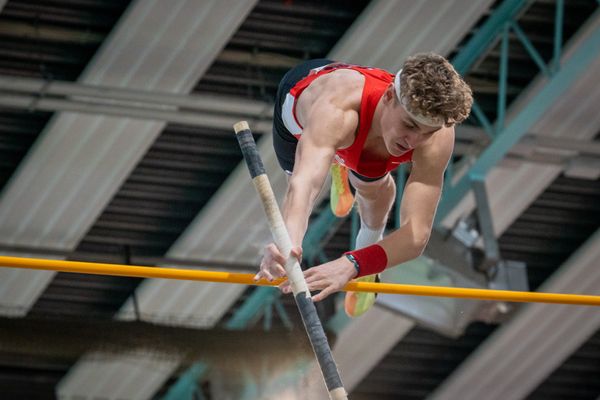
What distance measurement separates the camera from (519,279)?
31.8ft

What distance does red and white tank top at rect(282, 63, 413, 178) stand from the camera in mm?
5285

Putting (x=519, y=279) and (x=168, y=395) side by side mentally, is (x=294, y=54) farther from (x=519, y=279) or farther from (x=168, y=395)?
(x=168, y=395)

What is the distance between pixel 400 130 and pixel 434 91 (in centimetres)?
20

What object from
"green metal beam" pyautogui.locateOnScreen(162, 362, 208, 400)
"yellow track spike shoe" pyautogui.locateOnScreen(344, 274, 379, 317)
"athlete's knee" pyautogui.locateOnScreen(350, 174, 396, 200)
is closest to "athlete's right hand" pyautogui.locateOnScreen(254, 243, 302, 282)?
"athlete's knee" pyautogui.locateOnScreen(350, 174, 396, 200)

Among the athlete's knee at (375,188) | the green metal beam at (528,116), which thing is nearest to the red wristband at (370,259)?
the athlete's knee at (375,188)

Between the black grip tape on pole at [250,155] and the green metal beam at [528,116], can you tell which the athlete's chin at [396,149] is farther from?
the green metal beam at [528,116]

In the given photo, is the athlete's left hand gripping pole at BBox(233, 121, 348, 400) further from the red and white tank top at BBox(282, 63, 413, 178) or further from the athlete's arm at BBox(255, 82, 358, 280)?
the red and white tank top at BBox(282, 63, 413, 178)

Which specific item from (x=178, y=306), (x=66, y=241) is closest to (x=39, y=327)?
(x=66, y=241)

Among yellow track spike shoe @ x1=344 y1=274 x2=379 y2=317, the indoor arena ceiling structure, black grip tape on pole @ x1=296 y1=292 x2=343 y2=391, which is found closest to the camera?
black grip tape on pole @ x1=296 y1=292 x2=343 y2=391

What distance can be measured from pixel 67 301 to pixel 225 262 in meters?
1.33

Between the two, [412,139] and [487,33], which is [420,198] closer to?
[412,139]

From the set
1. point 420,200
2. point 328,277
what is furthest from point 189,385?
point 328,277

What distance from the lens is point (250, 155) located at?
5102 millimetres

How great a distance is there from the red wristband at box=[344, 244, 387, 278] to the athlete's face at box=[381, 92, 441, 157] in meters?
0.34
